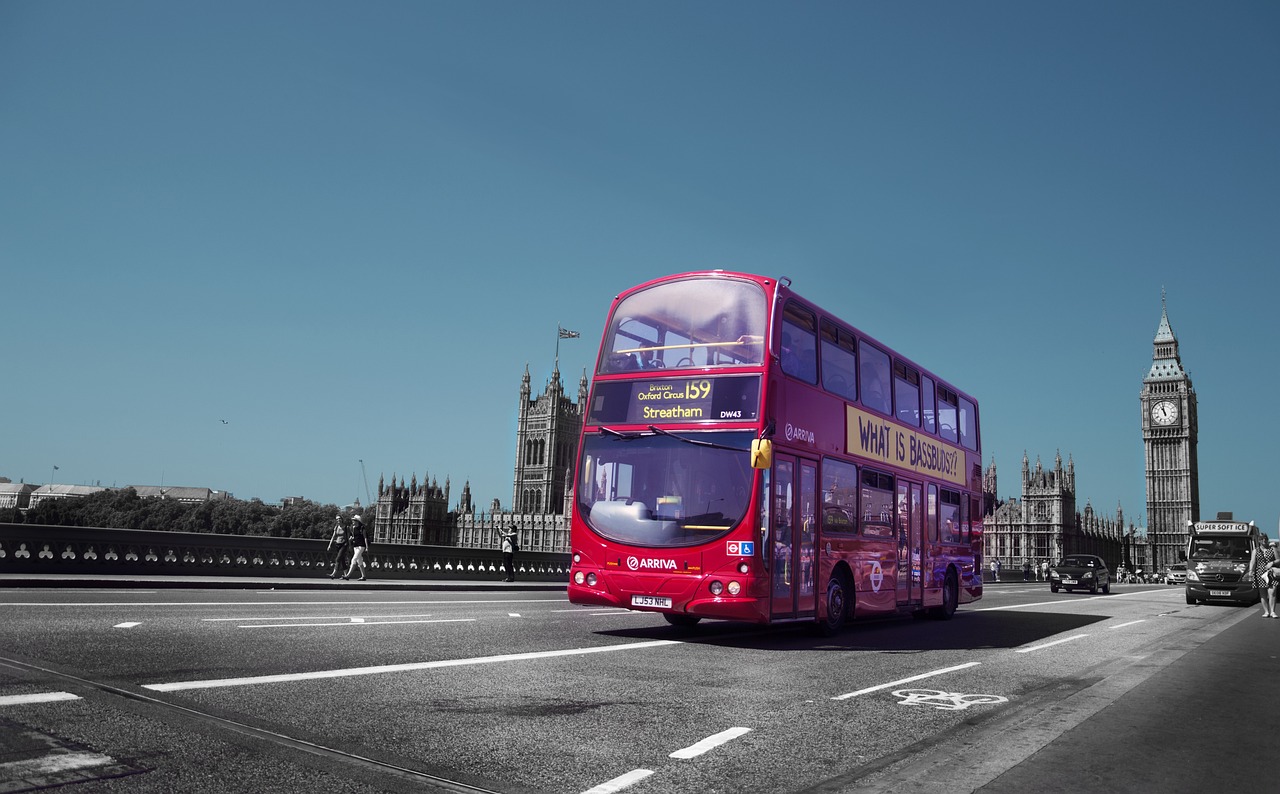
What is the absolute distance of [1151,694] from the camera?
28.4 ft

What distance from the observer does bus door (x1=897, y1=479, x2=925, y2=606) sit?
51.3ft

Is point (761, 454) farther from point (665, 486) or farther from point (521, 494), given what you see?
point (521, 494)

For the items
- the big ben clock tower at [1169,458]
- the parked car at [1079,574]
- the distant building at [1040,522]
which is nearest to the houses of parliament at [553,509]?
the distant building at [1040,522]

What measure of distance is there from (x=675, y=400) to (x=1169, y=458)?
15229 cm

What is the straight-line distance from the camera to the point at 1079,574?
124 ft

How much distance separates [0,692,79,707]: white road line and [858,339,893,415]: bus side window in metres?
11.2

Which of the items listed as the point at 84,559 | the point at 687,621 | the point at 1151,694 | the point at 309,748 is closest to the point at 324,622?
the point at 687,621

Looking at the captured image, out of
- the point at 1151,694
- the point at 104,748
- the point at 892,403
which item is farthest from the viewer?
the point at 892,403

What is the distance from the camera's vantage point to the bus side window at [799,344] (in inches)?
484

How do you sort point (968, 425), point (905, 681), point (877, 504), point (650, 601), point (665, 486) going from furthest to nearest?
point (968, 425) < point (877, 504) < point (665, 486) < point (650, 601) < point (905, 681)

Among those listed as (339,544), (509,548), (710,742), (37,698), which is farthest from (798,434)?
(509,548)

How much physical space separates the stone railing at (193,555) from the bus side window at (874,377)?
14334 millimetres

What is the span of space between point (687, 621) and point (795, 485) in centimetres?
283

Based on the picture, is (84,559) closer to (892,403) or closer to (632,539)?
(632,539)
